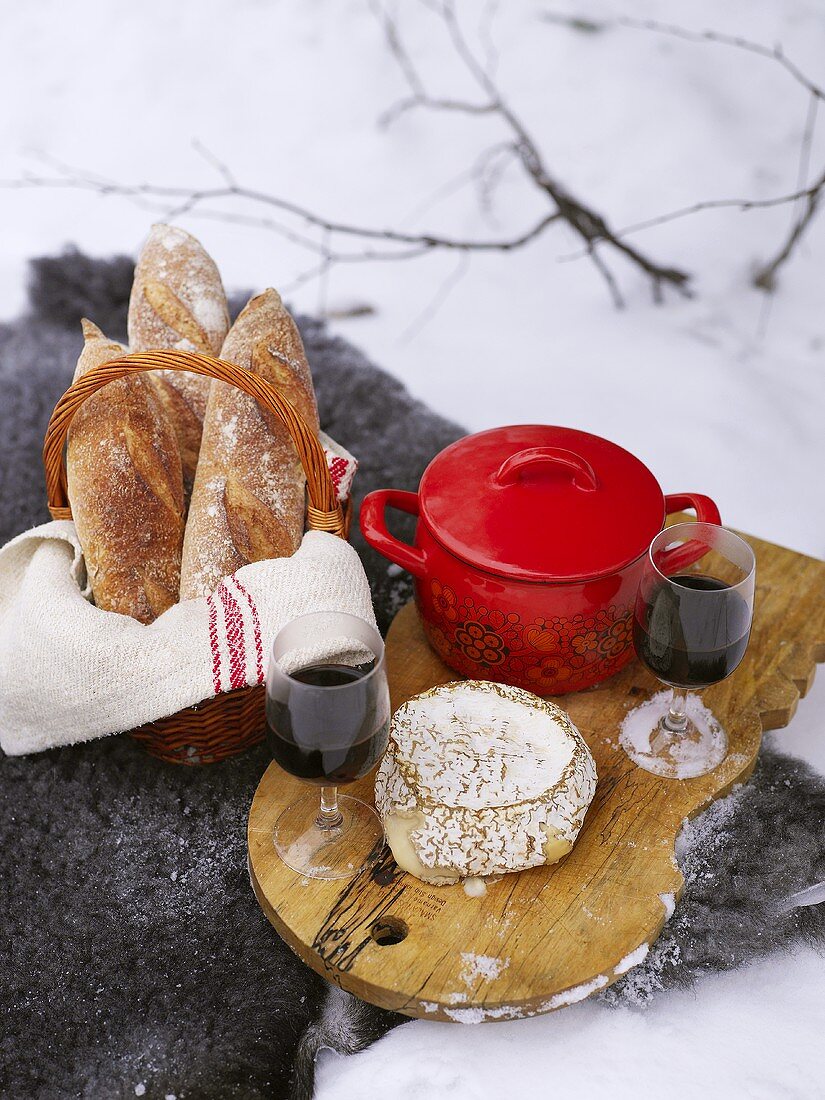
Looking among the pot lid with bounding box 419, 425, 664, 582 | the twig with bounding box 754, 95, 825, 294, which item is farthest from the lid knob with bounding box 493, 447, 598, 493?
the twig with bounding box 754, 95, 825, 294

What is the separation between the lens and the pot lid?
4.14 feet

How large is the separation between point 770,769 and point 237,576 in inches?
28.8

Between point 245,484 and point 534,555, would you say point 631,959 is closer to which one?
point 534,555

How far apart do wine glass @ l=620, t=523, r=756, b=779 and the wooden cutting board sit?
0.9 inches

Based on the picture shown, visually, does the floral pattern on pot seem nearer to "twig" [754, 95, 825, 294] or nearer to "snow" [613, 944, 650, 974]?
"snow" [613, 944, 650, 974]

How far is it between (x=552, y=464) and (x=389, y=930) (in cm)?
56

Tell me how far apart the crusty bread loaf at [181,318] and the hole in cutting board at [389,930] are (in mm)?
698

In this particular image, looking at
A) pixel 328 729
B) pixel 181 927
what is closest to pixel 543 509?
pixel 328 729

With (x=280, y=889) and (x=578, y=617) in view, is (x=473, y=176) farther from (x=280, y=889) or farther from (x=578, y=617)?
(x=280, y=889)

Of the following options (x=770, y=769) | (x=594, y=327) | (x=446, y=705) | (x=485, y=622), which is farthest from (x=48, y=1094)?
(x=594, y=327)

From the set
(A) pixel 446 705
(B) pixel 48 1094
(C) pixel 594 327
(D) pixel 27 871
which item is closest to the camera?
(B) pixel 48 1094

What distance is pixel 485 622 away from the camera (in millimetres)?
1315

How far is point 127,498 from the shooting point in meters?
1.39

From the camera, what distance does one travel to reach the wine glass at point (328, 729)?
103 cm
